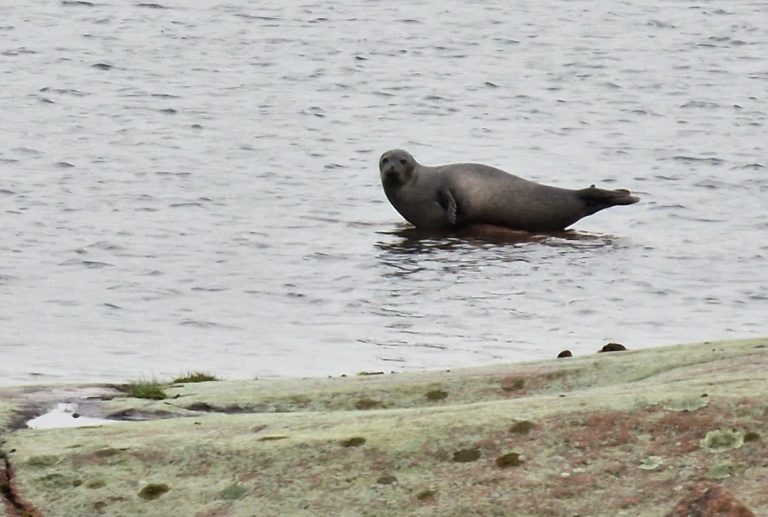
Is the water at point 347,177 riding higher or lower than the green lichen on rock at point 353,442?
lower

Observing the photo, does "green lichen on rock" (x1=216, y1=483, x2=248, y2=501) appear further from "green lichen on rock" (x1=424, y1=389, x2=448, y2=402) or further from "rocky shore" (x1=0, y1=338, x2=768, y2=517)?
"green lichen on rock" (x1=424, y1=389, x2=448, y2=402)

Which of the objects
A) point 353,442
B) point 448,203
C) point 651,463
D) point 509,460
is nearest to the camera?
point 651,463

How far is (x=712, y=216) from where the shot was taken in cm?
2044

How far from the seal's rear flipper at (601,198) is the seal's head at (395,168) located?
69.7 inches

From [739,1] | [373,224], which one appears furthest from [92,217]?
[739,1]

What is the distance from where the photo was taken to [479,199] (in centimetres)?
1944

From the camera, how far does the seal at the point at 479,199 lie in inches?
764

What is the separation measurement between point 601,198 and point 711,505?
13854 millimetres

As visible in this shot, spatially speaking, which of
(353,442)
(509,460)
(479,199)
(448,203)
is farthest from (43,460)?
(479,199)

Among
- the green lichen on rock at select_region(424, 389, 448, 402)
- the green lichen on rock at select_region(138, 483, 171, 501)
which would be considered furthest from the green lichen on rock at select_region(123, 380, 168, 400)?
the green lichen on rock at select_region(138, 483, 171, 501)

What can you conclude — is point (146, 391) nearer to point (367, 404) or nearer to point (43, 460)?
point (367, 404)

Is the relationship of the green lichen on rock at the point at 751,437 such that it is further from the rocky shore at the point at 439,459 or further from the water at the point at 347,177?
the water at the point at 347,177

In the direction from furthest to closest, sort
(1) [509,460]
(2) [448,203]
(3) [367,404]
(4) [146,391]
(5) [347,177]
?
1. (5) [347,177]
2. (2) [448,203]
3. (4) [146,391]
4. (3) [367,404]
5. (1) [509,460]

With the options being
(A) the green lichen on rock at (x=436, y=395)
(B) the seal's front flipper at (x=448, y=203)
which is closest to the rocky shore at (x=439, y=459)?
(A) the green lichen on rock at (x=436, y=395)
